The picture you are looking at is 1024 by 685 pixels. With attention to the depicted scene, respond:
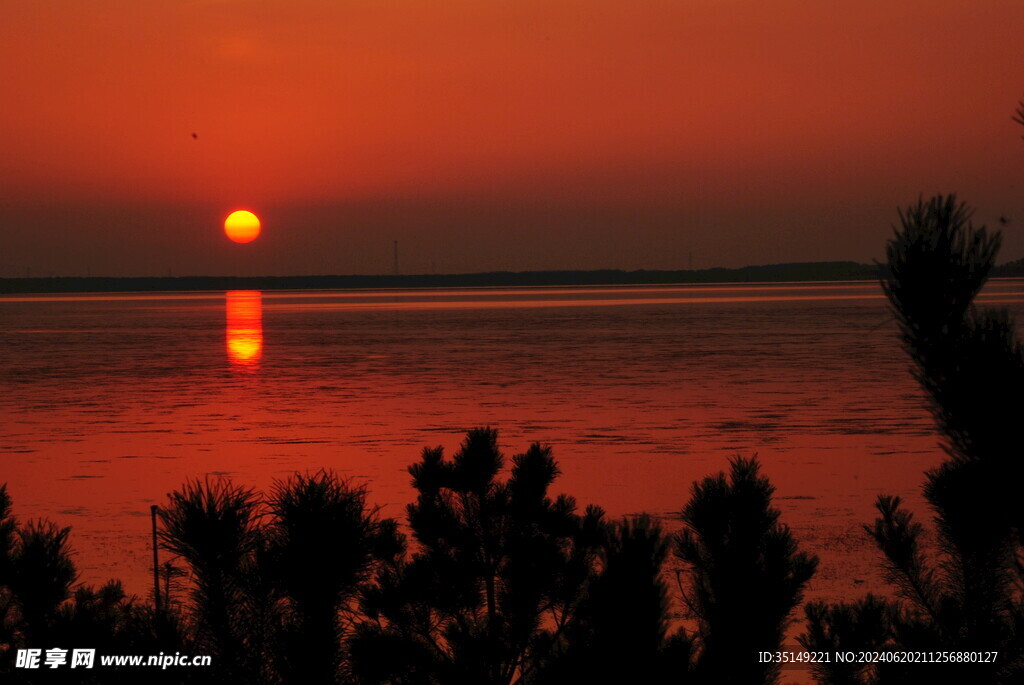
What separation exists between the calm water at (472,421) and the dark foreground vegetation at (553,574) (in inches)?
170

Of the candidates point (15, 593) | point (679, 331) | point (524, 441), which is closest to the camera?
point (15, 593)

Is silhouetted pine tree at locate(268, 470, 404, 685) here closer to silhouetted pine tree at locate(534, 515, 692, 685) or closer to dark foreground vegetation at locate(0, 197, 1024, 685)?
dark foreground vegetation at locate(0, 197, 1024, 685)

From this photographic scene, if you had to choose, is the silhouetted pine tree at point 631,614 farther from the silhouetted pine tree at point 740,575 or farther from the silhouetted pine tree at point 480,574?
the silhouetted pine tree at point 480,574

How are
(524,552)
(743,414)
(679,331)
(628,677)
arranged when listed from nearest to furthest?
(628,677), (524,552), (743,414), (679,331)

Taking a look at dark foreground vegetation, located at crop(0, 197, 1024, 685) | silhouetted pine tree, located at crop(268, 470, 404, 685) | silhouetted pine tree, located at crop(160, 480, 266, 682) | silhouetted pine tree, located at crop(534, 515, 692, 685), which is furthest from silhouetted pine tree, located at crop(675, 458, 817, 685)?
silhouetted pine tree, located at crop(160, 480, 266, 682)

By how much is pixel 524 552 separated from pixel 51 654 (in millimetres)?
2076

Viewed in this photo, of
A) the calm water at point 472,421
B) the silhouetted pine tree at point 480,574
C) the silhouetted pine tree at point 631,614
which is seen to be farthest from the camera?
the calm water at point 472,421

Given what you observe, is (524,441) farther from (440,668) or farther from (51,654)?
(51,654)

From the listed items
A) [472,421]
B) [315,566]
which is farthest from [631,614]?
[472,421]

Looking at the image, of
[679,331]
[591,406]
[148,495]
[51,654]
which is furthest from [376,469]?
[679,331]

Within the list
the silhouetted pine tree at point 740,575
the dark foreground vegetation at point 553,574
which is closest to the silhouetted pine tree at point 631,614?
the dark foreground vegetation at point 553,574

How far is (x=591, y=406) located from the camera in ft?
69.9

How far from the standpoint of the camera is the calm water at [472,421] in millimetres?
Result: 12570

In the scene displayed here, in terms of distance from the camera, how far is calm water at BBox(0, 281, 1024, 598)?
12.6m
